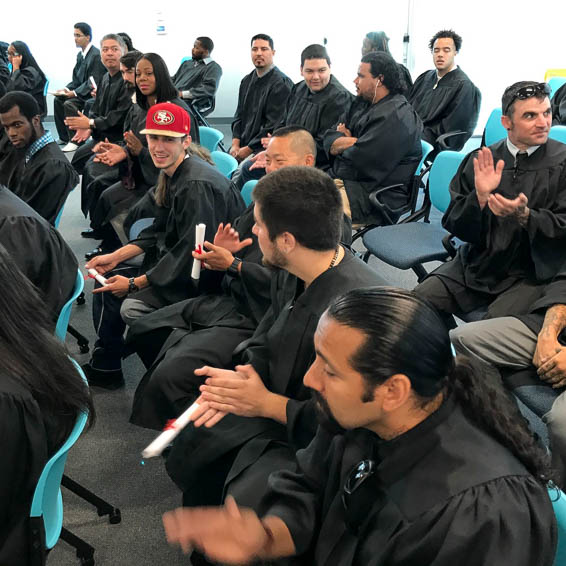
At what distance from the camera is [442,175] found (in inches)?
152

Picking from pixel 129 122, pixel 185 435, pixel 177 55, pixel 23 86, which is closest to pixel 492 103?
pixel 177 55

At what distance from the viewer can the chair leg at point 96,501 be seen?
2438mm

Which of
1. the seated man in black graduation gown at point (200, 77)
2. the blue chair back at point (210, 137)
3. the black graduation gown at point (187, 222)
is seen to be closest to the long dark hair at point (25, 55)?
the seated man in black graduation gown at point (200, 77)

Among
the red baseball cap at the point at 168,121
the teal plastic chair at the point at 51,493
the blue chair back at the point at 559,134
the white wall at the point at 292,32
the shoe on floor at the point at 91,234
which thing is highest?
the white wall at the point at 292,32

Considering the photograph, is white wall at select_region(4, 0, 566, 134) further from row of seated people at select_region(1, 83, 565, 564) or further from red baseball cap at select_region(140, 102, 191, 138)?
red baseball cap at select_region(140, 102, 191, 138)

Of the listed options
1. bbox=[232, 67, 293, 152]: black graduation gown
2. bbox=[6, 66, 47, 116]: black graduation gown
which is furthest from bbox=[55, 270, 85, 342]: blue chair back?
bbox=[6, 66, 47, 116]: black graduation gown

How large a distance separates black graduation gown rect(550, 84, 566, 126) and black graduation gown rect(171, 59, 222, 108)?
3.89 metres

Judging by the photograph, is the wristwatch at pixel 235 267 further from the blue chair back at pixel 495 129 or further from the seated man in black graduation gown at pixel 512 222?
the blue chair back at pixel 495 129

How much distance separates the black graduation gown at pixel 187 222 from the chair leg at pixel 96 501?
3.06 feet

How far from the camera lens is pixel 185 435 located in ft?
6.99

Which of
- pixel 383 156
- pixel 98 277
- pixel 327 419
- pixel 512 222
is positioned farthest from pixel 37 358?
pixel 383 156

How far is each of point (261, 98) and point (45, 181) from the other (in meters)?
2.98

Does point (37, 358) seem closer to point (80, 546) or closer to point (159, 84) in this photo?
point (80, 546)

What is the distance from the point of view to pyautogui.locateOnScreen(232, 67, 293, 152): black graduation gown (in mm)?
6262
